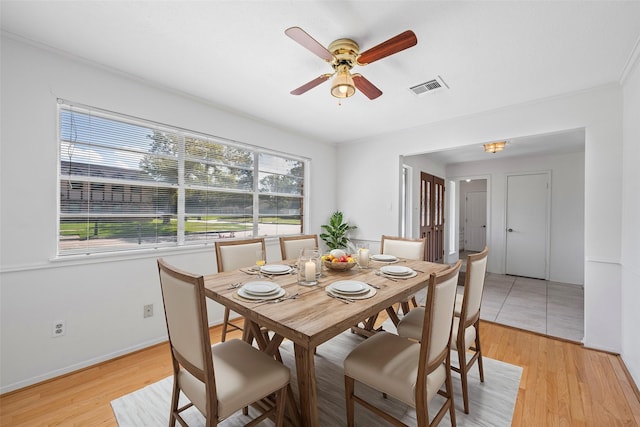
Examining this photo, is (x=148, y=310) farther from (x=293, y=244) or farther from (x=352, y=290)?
(x=352, y=290)

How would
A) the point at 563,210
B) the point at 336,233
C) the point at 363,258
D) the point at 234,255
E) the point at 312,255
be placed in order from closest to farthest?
the point at 312,255 → the point at 363,258 → the point at 234,255 → the point at 336,233 → the point at 563,210

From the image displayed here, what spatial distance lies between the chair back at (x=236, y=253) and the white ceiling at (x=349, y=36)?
1560 millimetres

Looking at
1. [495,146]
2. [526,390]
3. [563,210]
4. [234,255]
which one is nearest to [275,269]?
[234,255]

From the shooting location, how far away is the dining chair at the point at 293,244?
9.24 feet

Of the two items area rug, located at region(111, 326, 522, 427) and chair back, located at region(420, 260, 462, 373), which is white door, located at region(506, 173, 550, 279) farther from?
chair back, located at region(420, 260, 462, 373)

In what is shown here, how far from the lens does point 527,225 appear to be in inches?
211

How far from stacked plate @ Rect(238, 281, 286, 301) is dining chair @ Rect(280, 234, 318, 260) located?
1.15 metres

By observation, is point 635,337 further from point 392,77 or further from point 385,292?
point 392,77

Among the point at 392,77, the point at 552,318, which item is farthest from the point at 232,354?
the point at 552,318

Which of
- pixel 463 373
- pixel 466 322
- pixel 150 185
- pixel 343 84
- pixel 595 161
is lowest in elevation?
pixel 463 373

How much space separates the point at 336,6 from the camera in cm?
158

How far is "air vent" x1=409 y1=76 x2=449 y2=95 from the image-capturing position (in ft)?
8.09

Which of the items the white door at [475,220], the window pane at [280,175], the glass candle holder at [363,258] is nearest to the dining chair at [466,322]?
the glass candle holder at [363,258]

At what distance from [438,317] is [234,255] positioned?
1832 mm
